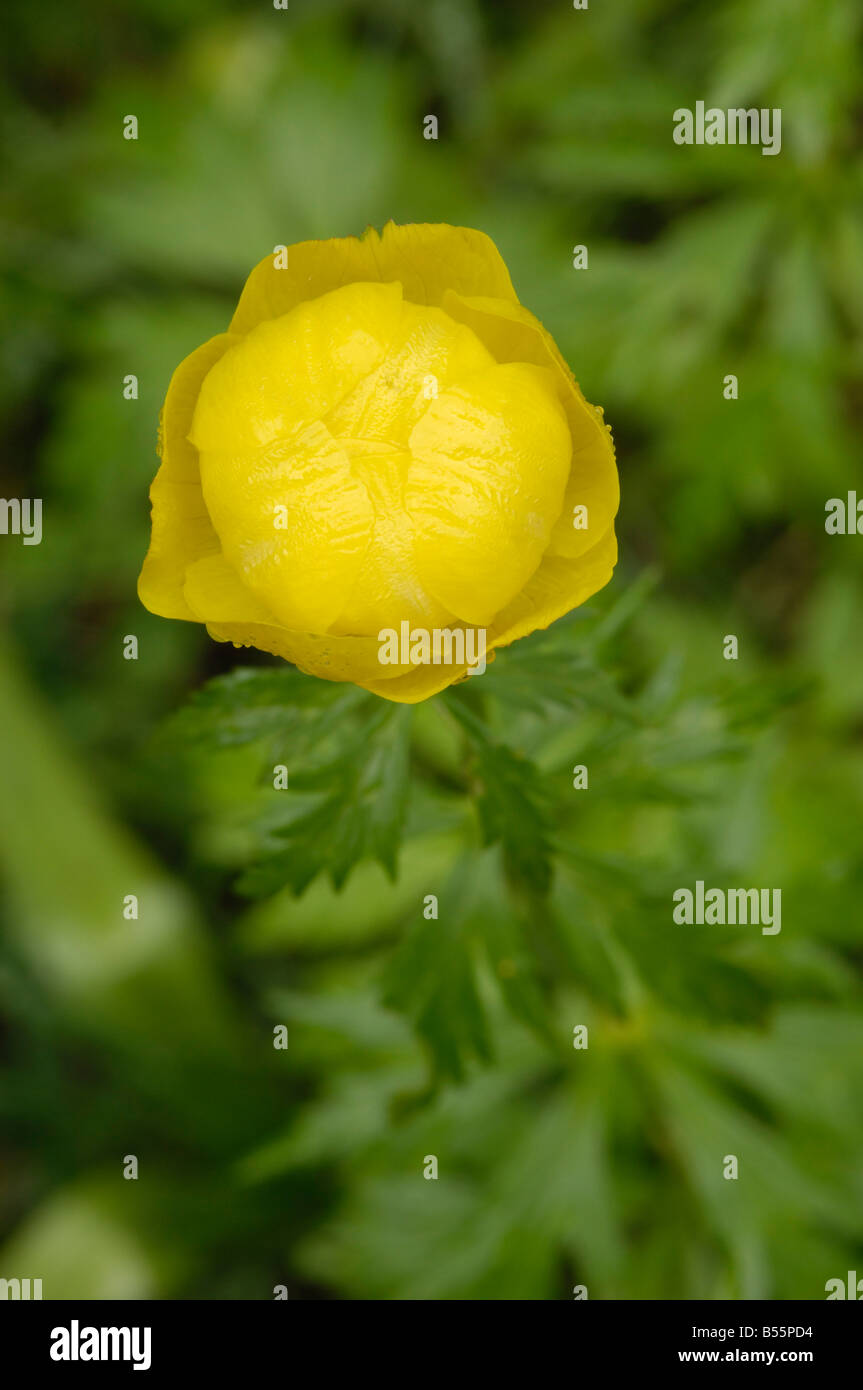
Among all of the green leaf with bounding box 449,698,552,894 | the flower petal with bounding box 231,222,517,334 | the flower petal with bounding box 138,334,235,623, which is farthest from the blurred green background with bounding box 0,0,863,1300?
the flower petal with bounding box 231,222,517,334

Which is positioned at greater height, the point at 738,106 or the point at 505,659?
the point at 738,106

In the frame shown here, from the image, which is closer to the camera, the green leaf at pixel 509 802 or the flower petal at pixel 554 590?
the flower petal at pixel 554 590

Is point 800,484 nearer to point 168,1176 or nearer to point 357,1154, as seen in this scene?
point 357,1154

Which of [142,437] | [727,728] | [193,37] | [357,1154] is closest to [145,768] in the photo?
[142,437]

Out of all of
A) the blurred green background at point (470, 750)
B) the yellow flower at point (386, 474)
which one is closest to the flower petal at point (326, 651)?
the yellow flower at point (386, 474)

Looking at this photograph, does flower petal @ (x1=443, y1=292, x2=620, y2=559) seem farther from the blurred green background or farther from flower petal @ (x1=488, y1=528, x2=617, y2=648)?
the blurred green background

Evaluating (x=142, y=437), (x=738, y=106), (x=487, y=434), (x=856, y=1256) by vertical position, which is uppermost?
(x=738, y=106)

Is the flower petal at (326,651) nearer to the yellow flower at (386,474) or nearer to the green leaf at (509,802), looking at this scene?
the yellow flower at (386,474)

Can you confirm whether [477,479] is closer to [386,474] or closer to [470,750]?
[386,474]
